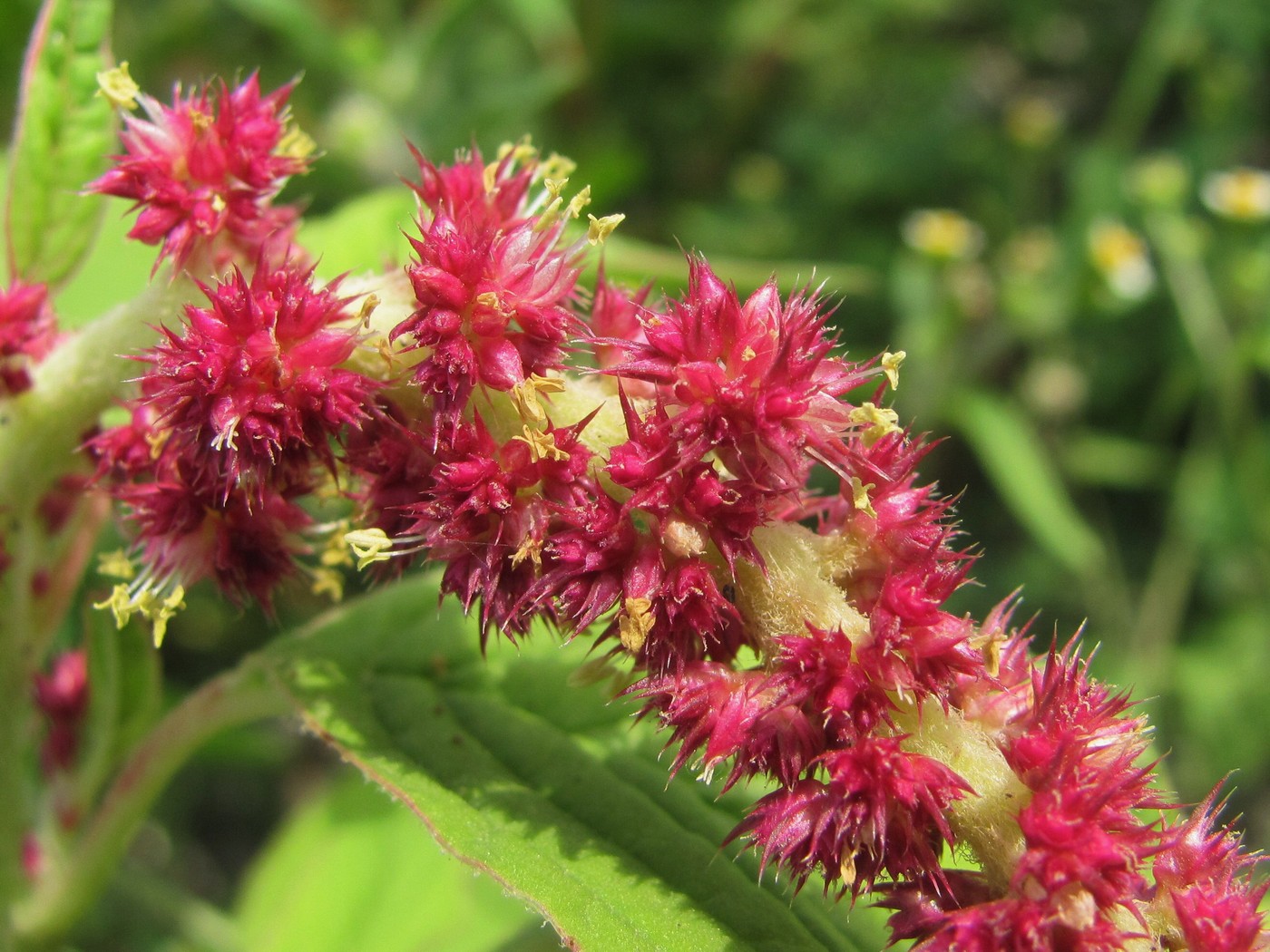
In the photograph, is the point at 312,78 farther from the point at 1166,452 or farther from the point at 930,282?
the point at 1166,452

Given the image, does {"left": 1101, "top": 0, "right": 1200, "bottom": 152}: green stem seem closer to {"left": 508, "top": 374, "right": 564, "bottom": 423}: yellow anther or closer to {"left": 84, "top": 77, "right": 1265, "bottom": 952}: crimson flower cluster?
{"left": 84, "top": 77, "right": 1265, "bottom": 952}: crimson flower cluster

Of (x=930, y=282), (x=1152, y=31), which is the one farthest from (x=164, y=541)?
(x=1152, y=31)

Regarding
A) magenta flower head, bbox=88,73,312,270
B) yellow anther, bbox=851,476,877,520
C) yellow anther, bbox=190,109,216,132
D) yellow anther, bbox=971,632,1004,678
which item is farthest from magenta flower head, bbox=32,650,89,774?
yellow anther, bbox=971,632,1004,678

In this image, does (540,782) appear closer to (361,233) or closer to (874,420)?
(874,420)

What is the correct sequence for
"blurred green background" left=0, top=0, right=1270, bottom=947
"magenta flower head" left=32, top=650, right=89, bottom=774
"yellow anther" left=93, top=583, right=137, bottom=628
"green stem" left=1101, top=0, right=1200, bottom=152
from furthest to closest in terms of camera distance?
1. "green stem" left=1101, top=0, right=1200, bottom=152
2. "blurred green background" left=0, top=0, right=1270, bottom=947
3. "magenta flower head" left=32, top=650, right=89, bottom=774
4. "yellow anther" left=93, top=583, right=137, bottom=628

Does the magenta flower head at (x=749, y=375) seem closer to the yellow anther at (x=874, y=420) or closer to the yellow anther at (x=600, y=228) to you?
the yellow anther at (x=874, y=420)

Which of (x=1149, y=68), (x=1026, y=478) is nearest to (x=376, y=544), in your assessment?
(x=1026, y=478)

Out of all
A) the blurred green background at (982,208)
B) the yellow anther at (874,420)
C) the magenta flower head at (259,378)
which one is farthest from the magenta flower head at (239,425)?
the blurred green background at (982,208)

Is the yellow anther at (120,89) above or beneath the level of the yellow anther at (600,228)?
beneath
